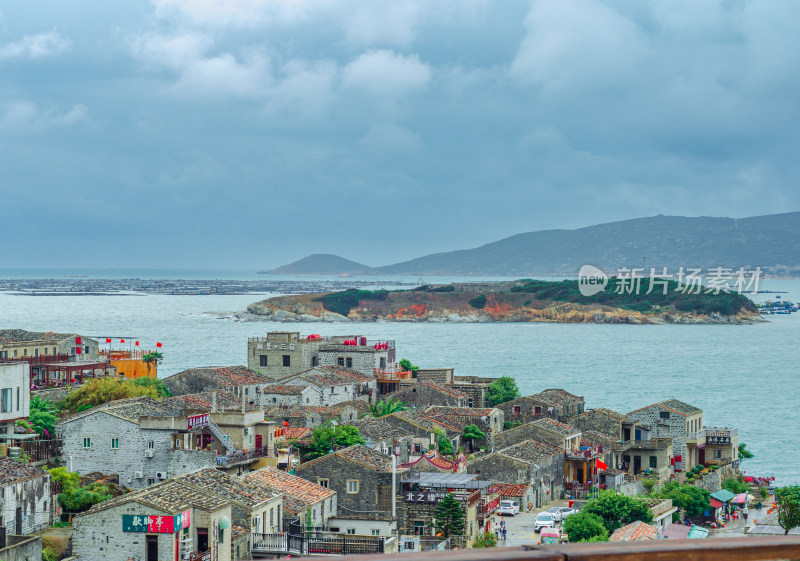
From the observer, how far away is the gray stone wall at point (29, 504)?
21142 millimetres

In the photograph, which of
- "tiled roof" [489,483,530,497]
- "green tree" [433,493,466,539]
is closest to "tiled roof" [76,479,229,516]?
"green tree" [433,493,466,539]

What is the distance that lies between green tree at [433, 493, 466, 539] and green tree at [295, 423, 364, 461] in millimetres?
6580

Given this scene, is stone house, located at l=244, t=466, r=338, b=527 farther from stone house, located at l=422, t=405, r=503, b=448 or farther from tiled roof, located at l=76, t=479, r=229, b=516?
stone house, located at l=422, t=405, r=503, b=448

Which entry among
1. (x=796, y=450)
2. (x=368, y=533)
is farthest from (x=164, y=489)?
(x=796, y=450)

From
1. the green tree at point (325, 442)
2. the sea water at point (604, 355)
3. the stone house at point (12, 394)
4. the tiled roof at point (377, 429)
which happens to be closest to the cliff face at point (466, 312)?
the sea water at point (604, 355)

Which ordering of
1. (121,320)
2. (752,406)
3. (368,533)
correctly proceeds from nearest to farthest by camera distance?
1. (368,533)
2. (752,406)
3. (121,320)

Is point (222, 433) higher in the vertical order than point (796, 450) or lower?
higher

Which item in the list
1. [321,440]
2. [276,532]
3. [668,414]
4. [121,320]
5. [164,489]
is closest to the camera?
[164,489]

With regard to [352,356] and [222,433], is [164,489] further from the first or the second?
[352,356]

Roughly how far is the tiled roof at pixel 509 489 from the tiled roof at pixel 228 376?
13.8 m

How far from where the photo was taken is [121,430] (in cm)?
2684

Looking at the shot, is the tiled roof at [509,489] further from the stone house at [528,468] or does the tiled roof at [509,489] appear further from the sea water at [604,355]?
the sea water at [604,355]

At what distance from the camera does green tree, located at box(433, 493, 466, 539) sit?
25.0 m

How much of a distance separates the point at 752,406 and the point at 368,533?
5238 cm
